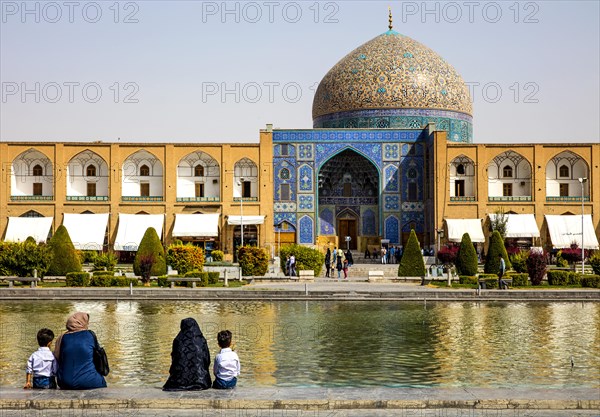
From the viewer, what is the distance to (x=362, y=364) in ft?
34.6

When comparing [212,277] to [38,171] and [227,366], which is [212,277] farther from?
[38,171]

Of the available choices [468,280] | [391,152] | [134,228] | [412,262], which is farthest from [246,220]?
[468,280]

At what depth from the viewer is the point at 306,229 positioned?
36875mm

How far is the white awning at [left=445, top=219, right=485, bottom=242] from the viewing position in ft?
115

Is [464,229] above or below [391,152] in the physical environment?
below

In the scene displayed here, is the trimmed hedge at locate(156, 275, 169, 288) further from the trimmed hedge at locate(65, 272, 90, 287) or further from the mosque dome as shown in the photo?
the mosque dome

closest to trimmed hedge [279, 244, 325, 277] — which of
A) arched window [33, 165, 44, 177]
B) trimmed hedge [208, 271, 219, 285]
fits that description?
trimmed hedge [208, 271, 219, 285]

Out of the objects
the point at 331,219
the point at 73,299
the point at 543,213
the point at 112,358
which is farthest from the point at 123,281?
the point at 543,213

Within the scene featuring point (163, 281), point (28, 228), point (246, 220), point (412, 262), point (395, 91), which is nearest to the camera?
point (163, 281)

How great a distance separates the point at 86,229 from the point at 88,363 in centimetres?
2886

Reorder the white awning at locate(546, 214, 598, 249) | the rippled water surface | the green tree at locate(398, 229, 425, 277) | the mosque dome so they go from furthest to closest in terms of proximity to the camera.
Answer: the mosque dome → the white awning at locate(546, 214, 598, 249) → the green tree at locate(398, 229, 425, 277) → the rippled water surface

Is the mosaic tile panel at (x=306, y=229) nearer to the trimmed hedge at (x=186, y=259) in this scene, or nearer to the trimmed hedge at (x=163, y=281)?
the trimmed hedge at (x=186, y=259)

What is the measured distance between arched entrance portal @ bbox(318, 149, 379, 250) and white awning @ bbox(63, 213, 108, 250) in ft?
30.2

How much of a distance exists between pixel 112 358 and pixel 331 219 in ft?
90.0
